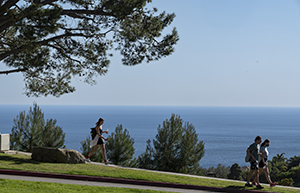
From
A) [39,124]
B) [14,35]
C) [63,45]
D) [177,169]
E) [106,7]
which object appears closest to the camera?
[106,7]

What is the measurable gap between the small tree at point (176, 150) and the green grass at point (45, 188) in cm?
1020

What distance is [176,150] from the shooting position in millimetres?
21234

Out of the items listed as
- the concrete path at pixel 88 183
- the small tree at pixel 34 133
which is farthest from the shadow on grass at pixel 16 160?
the small tree at pixel 34 133

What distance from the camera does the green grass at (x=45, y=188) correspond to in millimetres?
9080

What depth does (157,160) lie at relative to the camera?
70.6ft

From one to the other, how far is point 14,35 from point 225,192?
38.2ft

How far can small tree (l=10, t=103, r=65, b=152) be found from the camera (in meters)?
21.2

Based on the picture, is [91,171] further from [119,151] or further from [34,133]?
[34,133]

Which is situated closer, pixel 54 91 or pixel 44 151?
pixel 44 151

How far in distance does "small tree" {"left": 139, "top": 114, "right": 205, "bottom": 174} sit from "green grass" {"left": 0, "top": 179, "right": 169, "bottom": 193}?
1020 centimetres

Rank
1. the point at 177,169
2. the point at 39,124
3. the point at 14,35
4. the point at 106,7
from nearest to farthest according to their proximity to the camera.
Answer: the point at 106,7
the point at 14,35
the point at 177,169
the point at 39,124

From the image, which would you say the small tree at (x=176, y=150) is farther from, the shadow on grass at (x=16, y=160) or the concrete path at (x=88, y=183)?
the shadow on grass at (x=16, y=160)

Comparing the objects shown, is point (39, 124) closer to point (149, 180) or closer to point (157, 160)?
point (157, 160)

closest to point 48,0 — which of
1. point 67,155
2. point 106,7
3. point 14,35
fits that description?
point 106,7
